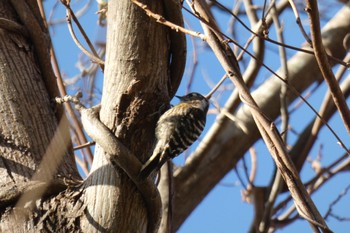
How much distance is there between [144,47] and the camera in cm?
250

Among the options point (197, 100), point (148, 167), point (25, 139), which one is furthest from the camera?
point (197, 100)

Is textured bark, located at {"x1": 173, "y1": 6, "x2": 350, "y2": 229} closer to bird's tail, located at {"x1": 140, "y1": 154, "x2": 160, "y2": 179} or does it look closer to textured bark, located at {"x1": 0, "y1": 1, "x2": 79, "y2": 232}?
textured bark, located at {"x1": 0, "y1": 1, "x2": 79, "y2": 232}

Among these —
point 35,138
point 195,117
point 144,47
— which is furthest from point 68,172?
point 195,117

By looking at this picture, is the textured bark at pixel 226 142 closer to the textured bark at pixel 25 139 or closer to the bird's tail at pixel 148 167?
the textured bark at pixel 25 139

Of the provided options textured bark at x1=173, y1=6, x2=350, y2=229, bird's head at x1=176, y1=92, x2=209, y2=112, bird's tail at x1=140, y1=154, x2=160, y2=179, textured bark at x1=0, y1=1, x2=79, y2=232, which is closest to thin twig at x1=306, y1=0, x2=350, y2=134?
bird's tail at x1=140, y1=154, x2=160, y2=179

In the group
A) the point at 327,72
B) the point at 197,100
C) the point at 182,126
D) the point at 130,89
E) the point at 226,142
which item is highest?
the point at 197,100

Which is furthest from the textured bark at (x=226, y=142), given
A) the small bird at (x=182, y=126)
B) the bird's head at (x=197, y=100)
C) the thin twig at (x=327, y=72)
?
the thin twig at (x=327, y=72)

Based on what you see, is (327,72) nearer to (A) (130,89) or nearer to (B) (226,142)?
(A) (130,89)

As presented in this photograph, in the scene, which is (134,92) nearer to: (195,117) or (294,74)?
(195,117)

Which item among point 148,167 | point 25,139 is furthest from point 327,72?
point 25,139

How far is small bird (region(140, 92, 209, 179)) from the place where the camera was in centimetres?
328

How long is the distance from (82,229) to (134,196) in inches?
9.1

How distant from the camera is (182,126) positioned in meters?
3.92

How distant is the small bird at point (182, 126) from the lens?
10.8ft
